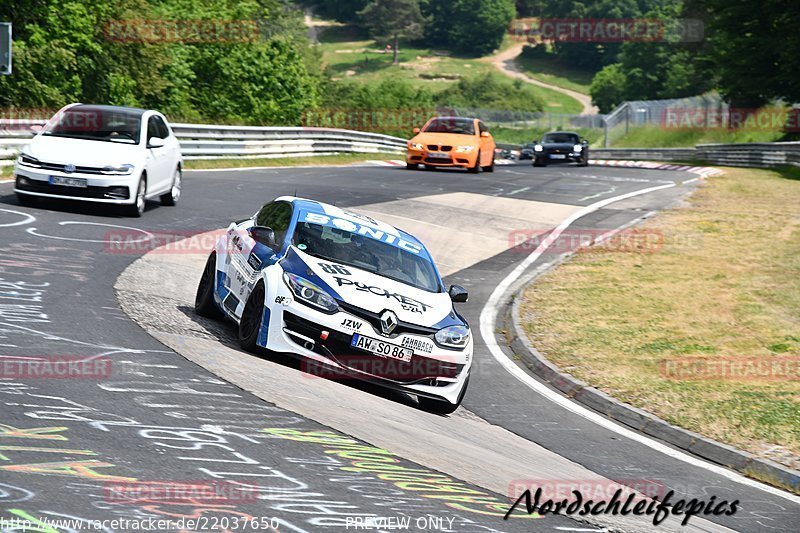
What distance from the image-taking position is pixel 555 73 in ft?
579

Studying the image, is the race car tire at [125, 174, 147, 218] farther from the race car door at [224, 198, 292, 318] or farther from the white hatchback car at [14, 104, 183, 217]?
the race car door at [224, 198, 292, 318]

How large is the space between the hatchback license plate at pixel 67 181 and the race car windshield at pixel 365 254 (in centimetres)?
729

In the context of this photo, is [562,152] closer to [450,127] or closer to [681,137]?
[450,127]

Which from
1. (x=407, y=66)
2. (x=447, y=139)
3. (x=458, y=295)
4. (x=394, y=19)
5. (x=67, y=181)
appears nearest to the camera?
(x=458, y=295)

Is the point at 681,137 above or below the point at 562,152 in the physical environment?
above

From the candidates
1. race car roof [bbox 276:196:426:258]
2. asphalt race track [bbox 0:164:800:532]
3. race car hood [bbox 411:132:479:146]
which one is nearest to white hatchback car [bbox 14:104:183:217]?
asphalt race track [bbox 0:164:800:532]

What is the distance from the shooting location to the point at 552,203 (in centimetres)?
2762

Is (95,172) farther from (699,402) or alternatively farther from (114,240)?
(699,402)

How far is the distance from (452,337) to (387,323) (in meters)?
0.73

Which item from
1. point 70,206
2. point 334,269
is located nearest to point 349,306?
point 334,269

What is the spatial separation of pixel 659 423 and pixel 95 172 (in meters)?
10.1

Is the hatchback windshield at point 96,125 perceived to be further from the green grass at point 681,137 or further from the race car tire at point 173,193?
the green grass at point 681,137

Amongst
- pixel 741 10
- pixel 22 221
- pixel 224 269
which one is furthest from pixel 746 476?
pixel 741 10

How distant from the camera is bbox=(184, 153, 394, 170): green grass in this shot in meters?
31.1
